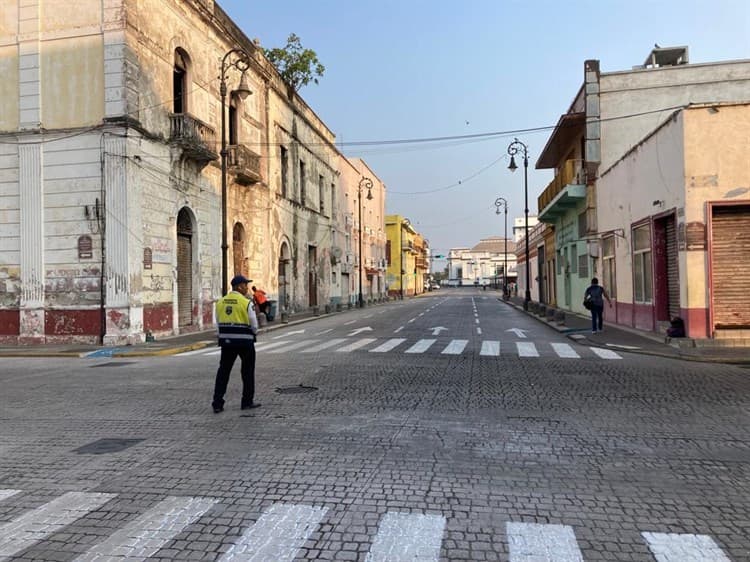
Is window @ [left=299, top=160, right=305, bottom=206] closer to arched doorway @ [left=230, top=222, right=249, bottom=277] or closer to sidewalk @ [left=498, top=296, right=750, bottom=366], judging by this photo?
arched doorway @ [left=230, top=222, right=249, bottom=277]

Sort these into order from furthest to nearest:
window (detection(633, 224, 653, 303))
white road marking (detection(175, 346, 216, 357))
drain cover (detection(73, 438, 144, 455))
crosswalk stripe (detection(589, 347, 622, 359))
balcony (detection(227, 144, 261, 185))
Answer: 1. balcony (detection(227, 144, 261, 185))
2. window (detection(633, 224, 653, 303))
3. white road marking (detection(175, 346, 216, 357))
4. crosswalk stripe (detection(589, 347, 622, 359))
5. drain cover (detection(73, 438, 144, 455))

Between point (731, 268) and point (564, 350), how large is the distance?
473cm

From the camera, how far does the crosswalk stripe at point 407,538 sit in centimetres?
355

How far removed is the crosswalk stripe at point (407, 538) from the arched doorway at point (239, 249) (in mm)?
23479

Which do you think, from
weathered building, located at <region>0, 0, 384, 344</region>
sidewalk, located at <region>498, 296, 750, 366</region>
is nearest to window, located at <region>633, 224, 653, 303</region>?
sidewalk, located at <region>498, 296, 750, 366</region>

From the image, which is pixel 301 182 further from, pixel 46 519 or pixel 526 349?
pixel 46 519

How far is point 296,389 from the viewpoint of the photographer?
929 cm

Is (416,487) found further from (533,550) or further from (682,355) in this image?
(682,355)

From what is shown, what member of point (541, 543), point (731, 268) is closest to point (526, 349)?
point (731, 268)

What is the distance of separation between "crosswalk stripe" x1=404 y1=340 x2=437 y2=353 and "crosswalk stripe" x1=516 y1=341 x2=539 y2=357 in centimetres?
234

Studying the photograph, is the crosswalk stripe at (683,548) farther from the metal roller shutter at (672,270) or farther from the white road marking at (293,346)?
the metal roller shutter at (672,270)

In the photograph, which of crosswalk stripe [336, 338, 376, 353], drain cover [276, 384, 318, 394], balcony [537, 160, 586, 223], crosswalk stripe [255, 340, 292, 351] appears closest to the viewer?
drain cover [276, 384, 318, 394]

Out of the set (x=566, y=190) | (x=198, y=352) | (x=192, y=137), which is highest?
(x=192, y=137)

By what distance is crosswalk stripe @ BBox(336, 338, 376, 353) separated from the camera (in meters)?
14.7
